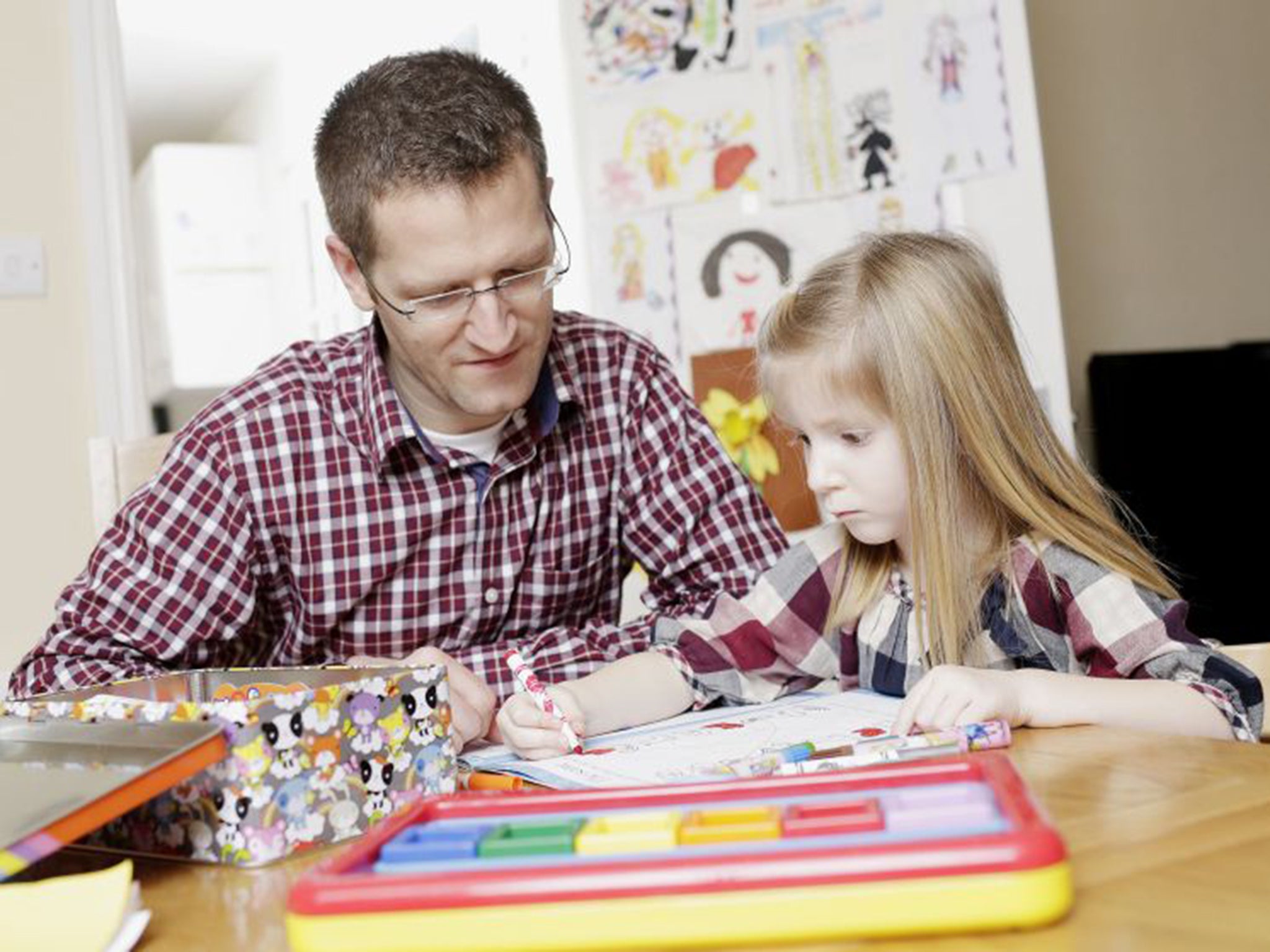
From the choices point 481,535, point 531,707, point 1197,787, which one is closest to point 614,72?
point 481,535

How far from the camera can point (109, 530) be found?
1.34 m

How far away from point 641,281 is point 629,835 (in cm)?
241

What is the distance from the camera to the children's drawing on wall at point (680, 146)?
2885 millimetres

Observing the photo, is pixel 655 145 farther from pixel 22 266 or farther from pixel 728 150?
pixel 22 266

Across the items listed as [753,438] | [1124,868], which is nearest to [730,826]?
[1124,868]

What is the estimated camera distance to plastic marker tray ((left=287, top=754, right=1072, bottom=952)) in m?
0.50

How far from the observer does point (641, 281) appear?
2.90 meters

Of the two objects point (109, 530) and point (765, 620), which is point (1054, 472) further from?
point (109, 530)

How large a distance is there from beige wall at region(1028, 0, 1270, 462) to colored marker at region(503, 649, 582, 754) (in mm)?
2445

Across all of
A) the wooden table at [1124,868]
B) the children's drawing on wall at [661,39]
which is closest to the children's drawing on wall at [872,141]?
the children's drawing on wall at [661,39]

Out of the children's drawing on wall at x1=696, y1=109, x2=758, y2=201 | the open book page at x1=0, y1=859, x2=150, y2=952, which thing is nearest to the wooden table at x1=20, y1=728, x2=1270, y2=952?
the open book page at x1=0, y1=859, x2=150, y2=952

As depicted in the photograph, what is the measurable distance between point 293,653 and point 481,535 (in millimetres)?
215

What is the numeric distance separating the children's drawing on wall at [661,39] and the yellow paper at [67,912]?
2.51m

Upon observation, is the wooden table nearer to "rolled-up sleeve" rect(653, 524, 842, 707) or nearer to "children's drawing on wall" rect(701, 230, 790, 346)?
"rolled-up sleeve" rect(653, 524, 842, 707)
